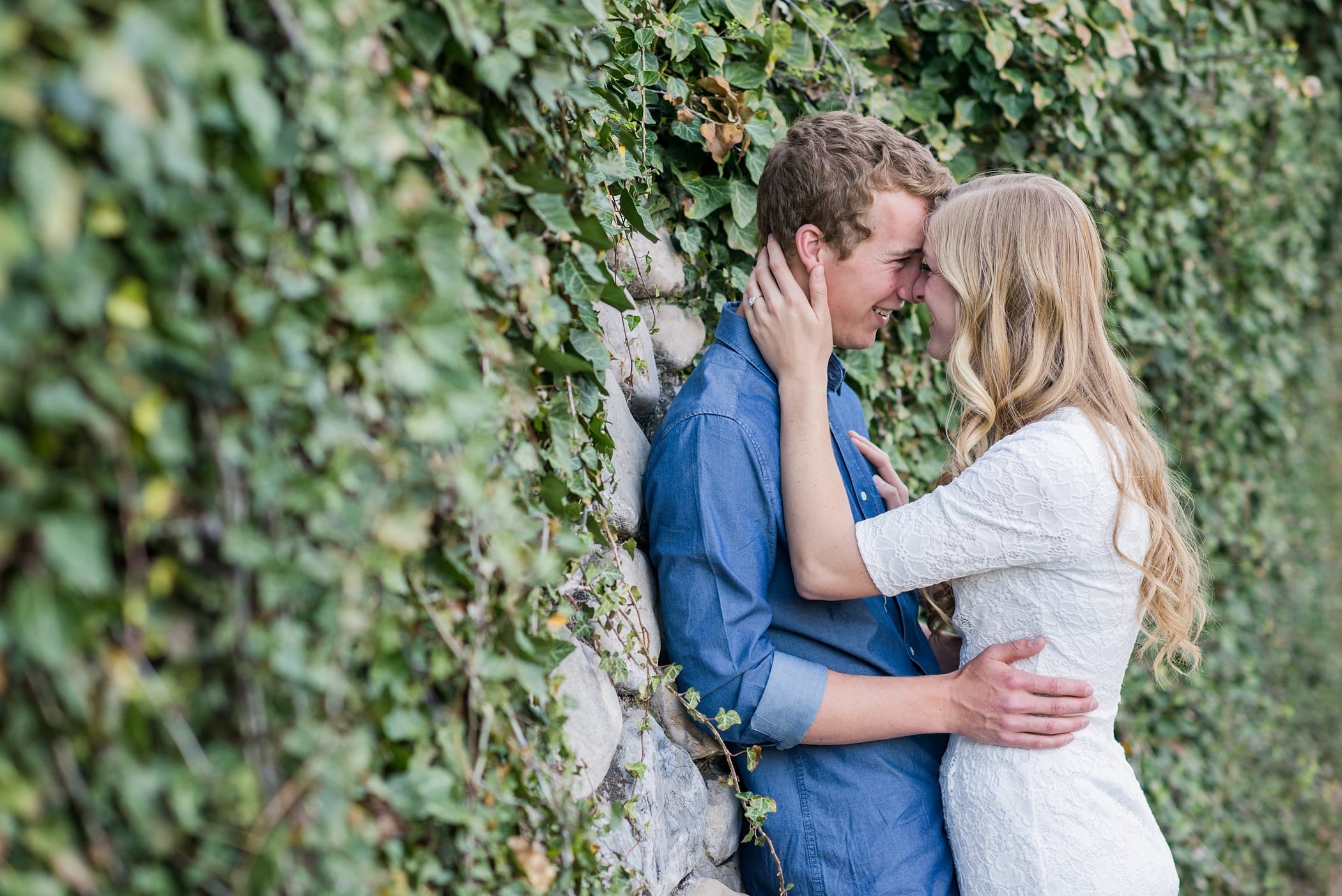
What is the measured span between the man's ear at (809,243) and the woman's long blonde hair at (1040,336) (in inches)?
9.8

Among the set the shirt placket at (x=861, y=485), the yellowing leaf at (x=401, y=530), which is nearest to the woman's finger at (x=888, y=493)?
the shirt placket at (x=861, y=485)

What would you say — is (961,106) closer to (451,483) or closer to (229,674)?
(451,483)

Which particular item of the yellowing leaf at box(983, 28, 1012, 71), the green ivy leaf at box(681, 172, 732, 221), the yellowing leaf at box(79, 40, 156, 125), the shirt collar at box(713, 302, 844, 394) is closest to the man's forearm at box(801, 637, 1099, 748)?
the shirt collar at box(713, 302, 844, 394)

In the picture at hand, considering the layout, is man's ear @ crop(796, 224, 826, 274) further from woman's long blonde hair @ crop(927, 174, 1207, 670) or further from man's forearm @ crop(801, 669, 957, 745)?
man's forearm @ crop(801, 669, 957, 745)

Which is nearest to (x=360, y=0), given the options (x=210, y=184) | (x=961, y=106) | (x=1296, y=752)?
(x=210, y=184)

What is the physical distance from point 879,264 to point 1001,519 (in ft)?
2.04

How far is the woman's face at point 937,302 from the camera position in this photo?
197 centimetres

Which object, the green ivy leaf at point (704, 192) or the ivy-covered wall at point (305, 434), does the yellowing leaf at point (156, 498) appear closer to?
the ivy-covered wall at point (305, 434)

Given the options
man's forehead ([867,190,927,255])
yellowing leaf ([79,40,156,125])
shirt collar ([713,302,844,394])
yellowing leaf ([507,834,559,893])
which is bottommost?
yellowing leaf ([507,834,559,893])

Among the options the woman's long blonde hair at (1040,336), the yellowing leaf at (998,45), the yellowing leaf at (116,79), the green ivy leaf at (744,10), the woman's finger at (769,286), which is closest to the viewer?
the yellowing leaf at (116,79)

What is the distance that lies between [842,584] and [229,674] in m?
1.17

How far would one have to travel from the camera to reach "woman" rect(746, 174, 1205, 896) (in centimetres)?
174

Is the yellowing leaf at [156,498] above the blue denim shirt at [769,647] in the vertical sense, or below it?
above

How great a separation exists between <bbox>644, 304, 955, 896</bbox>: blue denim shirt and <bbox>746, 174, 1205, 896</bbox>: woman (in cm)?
6
